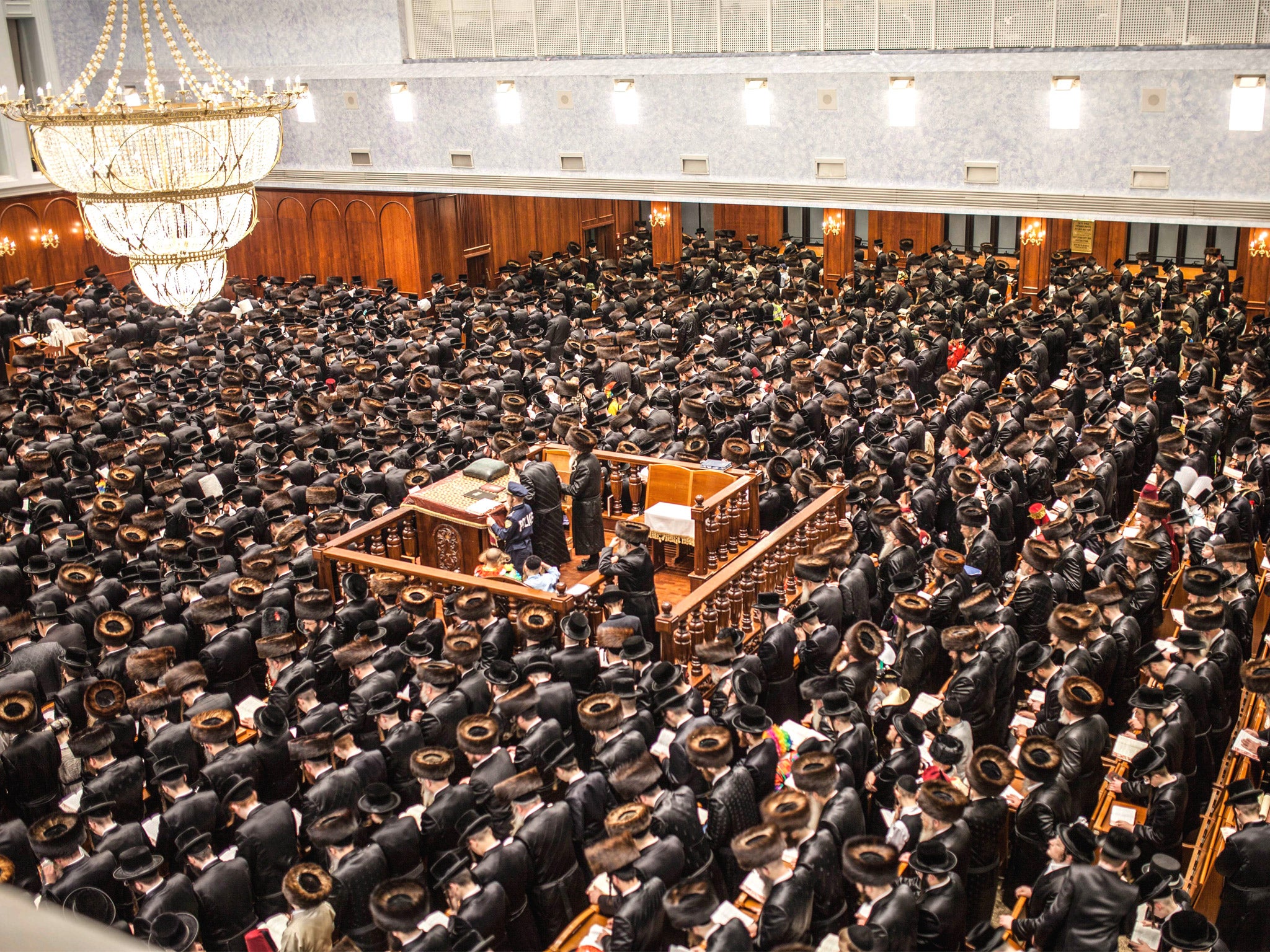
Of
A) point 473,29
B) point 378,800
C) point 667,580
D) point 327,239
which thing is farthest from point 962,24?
point 327,239

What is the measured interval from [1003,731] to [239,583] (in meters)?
6.68

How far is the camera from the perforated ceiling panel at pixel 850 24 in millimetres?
17984

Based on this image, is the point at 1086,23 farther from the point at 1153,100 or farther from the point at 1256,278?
the point at 1256,278

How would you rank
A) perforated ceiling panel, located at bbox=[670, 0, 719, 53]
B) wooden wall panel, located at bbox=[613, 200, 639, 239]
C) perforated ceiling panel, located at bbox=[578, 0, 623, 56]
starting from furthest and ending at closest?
wooden wall panel, located at bbox=[613, 200, 639, 239], perforated ceiling panel, located at bbox=[578, 0, 623, 56], perforated ceiling panel, located at bbox=[670, 0, 719, 53]

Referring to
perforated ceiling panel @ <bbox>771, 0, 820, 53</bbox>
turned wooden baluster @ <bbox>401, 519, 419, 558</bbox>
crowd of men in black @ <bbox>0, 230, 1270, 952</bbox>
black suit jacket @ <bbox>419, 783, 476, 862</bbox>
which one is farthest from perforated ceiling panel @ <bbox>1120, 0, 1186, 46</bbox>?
black suit jacket @ <bbox>419, 783, 476, 862</bbox>

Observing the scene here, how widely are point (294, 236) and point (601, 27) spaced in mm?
11767

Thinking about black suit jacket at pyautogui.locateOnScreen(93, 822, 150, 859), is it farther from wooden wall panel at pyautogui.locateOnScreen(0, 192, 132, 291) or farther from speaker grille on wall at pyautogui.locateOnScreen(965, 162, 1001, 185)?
wooden wall panel at pyautogui.locateOnScreen(0, 192, 132, 291)

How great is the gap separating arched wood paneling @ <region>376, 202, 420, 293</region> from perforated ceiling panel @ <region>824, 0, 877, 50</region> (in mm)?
11879

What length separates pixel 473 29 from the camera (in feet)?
71.5

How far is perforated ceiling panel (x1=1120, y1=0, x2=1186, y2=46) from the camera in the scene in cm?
1587

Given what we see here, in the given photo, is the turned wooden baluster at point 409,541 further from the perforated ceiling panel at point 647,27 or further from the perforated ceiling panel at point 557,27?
the perforated ceiling panel at point 557,27

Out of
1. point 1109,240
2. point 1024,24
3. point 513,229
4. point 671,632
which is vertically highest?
point 1024,24

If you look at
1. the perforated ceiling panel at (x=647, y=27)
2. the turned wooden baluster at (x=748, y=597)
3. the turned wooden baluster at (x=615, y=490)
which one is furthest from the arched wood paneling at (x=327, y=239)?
the turned wooden baluster at (x=748, y=597)

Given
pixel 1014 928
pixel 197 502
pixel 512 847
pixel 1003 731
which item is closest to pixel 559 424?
pixel 197 502
